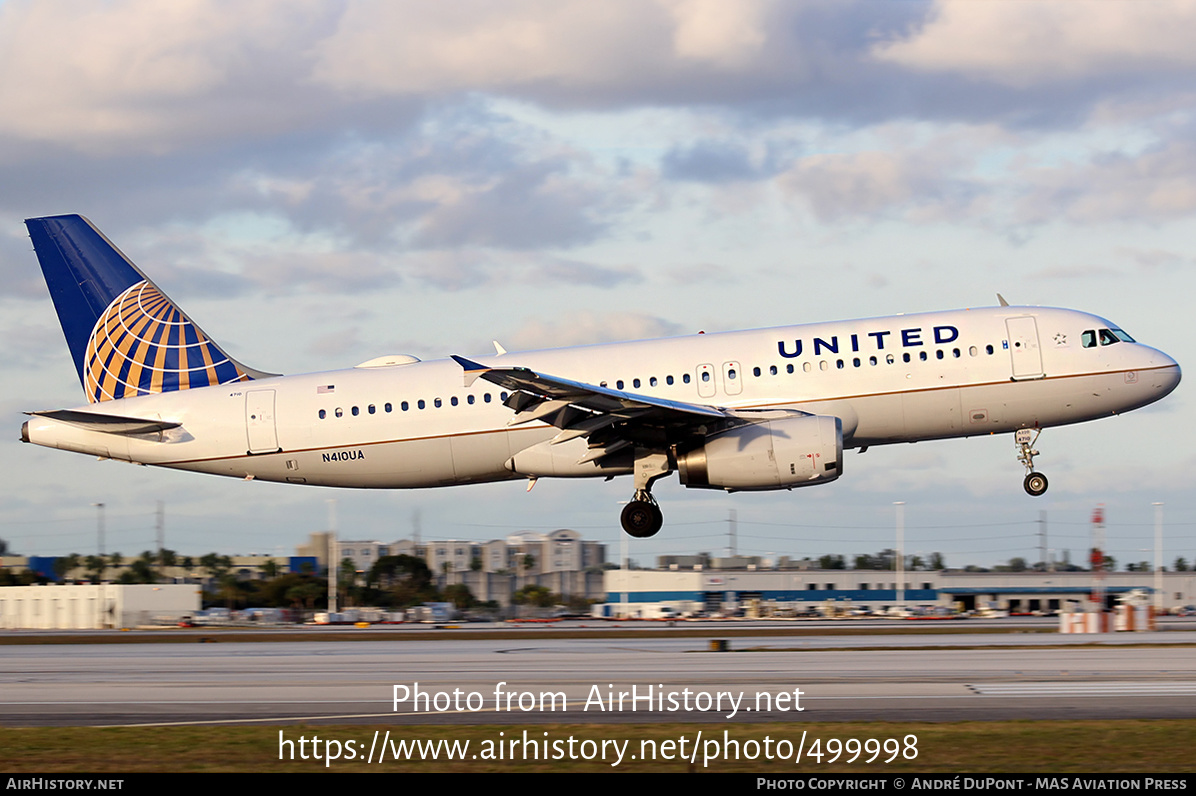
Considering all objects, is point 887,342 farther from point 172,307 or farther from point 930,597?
point 930,597

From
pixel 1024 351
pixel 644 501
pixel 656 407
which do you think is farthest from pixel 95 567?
pixel 1024 351

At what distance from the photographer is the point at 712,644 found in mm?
29031

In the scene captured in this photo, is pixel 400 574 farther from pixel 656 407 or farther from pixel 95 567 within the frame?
pixel 656 407

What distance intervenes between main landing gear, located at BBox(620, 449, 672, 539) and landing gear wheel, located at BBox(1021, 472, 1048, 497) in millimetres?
9343

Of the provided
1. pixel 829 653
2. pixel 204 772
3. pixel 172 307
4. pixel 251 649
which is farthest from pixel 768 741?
pixel 172 307

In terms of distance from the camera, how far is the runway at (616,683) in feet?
56.6

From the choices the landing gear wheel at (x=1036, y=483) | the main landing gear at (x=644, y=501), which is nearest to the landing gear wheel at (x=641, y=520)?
the main landing gear at (x=644, y=501)

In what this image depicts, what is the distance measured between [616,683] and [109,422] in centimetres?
1941

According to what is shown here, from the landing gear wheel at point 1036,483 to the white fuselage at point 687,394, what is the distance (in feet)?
4.71

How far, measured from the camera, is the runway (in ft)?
56.6

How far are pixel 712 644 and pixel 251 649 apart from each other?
40.5 ft

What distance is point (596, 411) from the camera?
102 feet

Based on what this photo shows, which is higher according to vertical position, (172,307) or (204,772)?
(172,307)

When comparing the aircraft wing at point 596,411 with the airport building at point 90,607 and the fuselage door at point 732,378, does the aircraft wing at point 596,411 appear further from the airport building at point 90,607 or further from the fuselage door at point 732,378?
the airport building at point 90,607
